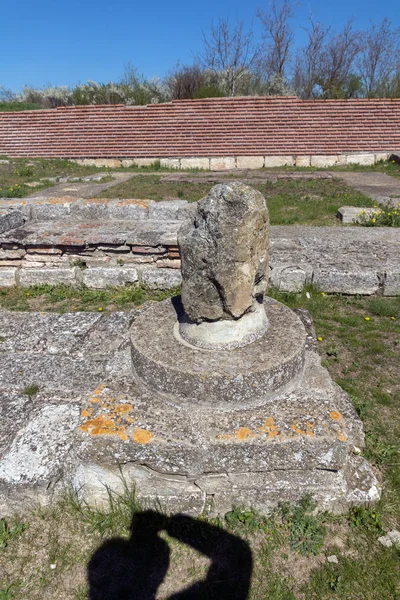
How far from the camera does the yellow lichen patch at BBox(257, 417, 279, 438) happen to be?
2196mm

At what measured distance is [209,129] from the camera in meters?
15.5

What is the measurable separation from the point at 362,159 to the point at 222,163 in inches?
205

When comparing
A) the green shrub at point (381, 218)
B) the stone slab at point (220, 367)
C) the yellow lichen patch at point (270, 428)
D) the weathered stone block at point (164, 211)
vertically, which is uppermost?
the weathered stone block at point (164, 211)

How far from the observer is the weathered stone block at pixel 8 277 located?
17.8 feet

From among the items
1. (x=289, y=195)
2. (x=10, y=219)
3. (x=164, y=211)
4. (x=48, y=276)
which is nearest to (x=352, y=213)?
(x=289, y=195)

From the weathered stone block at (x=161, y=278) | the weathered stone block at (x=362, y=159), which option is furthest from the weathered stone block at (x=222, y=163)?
the weathered stone block at (x=161, y=278)

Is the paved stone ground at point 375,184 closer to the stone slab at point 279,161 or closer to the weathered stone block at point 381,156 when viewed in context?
the weathered stone block at point 381,156

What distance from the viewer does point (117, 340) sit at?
3.32m

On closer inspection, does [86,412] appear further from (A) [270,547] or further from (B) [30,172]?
(B) [30,172]

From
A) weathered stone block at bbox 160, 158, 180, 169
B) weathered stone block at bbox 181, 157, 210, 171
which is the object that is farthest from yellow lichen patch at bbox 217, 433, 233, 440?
weathered stone block at bbox 160, 158, 180, 169

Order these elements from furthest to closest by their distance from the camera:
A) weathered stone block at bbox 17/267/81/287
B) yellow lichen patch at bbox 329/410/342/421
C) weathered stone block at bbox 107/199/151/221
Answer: weathered stone block at bbox 107/199/151/221 → weathered stone block at bbox 17/267/81/287 → yellow lichen patch at bbox 329/410/342/421

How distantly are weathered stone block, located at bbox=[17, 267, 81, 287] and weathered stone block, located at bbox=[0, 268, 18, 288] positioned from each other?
0.07 meters

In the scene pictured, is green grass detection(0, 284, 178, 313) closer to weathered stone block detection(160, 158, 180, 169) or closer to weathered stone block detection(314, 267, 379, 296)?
weathered stone block detection(314, 267, 379, 296)

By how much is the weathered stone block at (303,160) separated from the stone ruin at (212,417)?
13.7 meters
